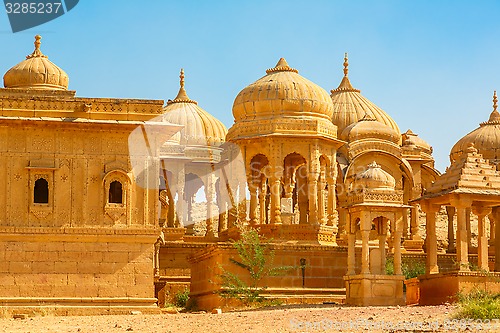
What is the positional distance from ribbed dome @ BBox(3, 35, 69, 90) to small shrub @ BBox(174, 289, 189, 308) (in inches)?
273

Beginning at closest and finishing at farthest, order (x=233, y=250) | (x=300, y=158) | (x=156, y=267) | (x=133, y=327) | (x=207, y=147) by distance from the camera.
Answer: (x=133, y=327)
(x=233, y=250)
(x=156, y=267)
(x=300, y=158)
(x=207, y=147)

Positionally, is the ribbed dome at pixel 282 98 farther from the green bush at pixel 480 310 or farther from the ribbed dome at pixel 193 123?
the green bush at pixel 480 310

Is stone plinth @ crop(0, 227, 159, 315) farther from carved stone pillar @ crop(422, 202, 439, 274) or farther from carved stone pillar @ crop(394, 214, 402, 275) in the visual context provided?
carved stone pillar @ crop(422, 202, 439, 274)

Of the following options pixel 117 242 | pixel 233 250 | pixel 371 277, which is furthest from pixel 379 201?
pixel 117 242

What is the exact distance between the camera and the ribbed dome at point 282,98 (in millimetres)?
35438

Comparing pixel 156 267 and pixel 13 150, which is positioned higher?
pixel 13 150

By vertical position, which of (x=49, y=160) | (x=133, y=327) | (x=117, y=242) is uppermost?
(x=49, y=160)

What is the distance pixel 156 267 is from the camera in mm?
33781

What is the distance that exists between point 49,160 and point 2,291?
135 inches

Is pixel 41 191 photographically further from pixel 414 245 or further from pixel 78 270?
pixel 414 245

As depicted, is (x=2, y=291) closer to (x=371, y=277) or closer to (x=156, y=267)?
(x=156, y=267)

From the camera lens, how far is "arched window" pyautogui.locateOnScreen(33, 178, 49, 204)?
2906 centimetres

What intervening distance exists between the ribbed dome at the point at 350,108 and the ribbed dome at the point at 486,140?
231cm

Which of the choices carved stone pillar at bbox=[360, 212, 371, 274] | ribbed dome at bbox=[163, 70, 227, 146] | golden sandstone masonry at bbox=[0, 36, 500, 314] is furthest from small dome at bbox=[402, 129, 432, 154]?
carved stone pillar at bbox=[360, 212, 371, 274]
